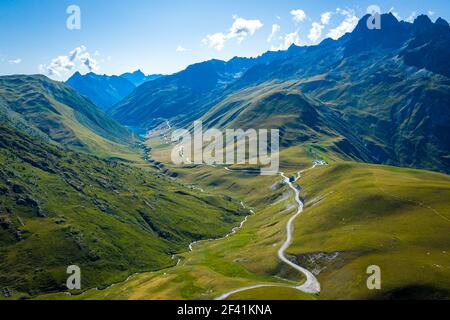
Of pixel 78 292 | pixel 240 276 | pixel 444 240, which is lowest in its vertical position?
pixel 78 292

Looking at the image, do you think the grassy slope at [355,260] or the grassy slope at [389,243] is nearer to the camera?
the grassy slope at [389,243]

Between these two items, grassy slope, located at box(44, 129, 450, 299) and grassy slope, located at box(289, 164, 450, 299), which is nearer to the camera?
grassy slope, located at box(289, 164, 450, 299)

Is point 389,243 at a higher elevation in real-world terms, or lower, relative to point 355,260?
higher

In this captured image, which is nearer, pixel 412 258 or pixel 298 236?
pixel 412 258

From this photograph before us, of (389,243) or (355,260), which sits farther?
(389,243)
